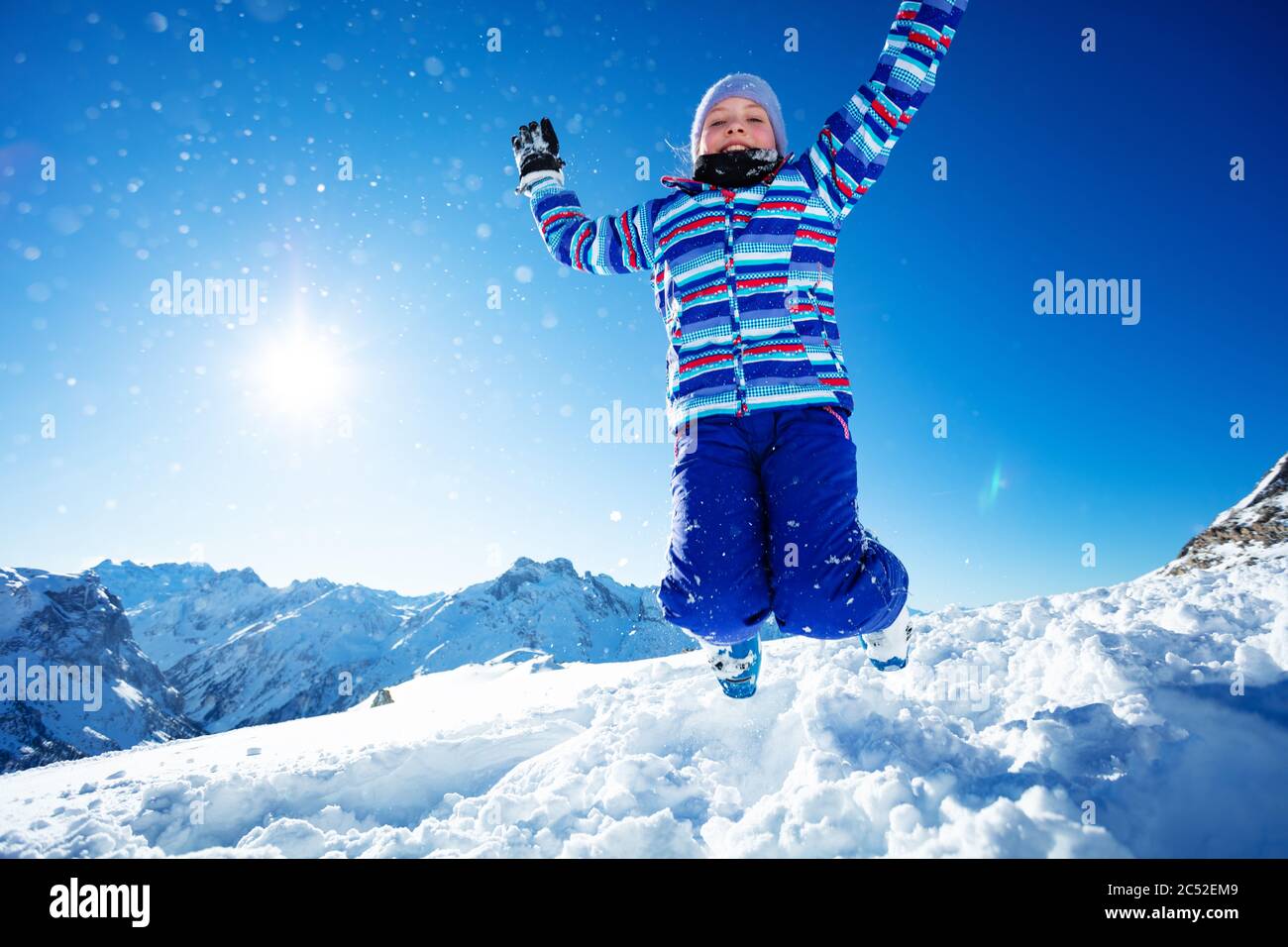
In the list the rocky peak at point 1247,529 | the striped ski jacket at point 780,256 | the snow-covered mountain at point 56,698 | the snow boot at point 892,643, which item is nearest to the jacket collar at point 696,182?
the striped ski jacket at point 780,256

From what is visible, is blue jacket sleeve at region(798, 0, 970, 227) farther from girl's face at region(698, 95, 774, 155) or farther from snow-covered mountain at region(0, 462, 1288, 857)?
snow-covered mountain at region(0, 462, 1288, 857)

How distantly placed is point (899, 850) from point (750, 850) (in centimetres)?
54

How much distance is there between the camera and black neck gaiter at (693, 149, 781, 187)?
3.22 meters

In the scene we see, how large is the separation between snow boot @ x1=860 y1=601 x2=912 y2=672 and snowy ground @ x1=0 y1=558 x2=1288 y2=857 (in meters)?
0.22

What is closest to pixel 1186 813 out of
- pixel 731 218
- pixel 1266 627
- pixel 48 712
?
pixel 1266 627

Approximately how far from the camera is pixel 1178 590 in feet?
16.9

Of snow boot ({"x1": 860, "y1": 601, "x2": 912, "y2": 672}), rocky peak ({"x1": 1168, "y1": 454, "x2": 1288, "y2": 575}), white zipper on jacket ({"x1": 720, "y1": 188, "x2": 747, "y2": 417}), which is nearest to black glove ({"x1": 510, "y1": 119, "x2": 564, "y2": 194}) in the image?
white zipper on jacket ({"x1": 720, "y1": 188, "x2": 747, "y2": 417})

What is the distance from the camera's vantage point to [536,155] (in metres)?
4.08

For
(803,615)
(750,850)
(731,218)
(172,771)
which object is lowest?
(172,771)

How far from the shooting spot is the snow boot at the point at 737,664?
334 cm

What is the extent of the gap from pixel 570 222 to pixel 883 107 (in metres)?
1.99

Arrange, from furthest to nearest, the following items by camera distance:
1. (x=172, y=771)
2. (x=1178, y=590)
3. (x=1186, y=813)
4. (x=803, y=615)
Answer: (x=1178, y=590) < (x=172, y=771) < (x=803, y=615) < (x=1186, y=813)

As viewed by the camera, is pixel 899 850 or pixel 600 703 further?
pixel 600 703
